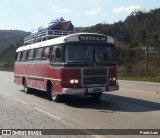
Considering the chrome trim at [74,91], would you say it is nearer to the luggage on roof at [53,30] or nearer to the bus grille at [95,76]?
the bus grille at [95,76]

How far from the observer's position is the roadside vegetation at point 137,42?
43625 millimetres

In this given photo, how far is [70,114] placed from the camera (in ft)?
41.8

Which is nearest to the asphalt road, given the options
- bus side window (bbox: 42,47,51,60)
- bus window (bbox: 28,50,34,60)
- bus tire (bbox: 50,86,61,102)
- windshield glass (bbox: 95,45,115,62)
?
bus tire (bbox: 50,86,61,102)

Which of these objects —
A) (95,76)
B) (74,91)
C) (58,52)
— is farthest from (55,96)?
(95,76)

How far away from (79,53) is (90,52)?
505 mm

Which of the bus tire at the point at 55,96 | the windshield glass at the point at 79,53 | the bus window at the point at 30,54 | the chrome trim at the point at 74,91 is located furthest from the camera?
the bus window at the point at 30,54

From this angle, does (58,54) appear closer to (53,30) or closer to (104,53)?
(104,53)

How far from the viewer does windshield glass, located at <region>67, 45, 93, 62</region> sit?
15.0m

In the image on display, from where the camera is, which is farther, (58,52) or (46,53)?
(46,53)

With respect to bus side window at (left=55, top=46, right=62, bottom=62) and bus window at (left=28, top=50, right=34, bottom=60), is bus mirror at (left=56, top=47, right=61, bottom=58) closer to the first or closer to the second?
bus side window at (left=55, top=46, right=62, bottom=62)

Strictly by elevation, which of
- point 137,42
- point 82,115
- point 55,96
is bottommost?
point 82,115

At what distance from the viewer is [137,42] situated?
6725cm

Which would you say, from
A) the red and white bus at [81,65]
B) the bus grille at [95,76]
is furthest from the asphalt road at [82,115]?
the bus grille at [95,76]

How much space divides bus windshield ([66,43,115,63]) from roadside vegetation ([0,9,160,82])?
14.6m
